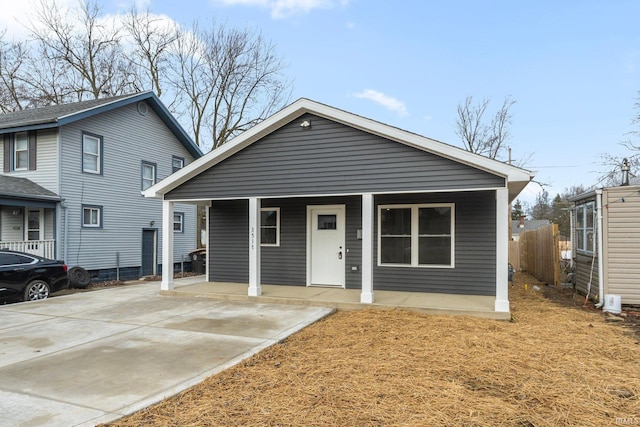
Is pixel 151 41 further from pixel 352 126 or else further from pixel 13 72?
pixel 352 126

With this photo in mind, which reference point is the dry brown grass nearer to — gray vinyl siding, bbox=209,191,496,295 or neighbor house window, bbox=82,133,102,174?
gray vinyl siding, bbox=209,191,496,295

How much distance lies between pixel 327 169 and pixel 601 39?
1164 cm

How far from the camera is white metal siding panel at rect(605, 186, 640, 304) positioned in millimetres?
7965

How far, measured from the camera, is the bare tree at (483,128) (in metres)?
26.2

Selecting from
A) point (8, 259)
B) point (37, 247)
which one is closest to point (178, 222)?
point (37, 247)

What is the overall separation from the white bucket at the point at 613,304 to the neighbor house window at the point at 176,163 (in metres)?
16.0

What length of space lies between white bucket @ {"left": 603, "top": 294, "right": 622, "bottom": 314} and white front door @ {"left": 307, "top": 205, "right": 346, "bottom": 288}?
5570mm

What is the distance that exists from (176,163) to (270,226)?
9.20 metres

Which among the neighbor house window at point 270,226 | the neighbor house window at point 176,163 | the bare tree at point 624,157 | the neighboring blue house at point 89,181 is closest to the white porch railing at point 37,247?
the neighboring blue house at point 89,181

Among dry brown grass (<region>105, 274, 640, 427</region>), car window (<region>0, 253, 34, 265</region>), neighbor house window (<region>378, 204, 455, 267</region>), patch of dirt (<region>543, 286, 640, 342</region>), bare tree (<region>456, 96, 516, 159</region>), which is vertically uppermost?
bare tree (<region>456, 96, 516, 159</region>)

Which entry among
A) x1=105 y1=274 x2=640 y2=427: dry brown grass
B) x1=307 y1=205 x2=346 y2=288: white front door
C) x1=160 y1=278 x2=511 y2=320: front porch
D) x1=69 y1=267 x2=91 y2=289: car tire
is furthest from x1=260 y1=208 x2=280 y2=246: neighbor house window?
x1=69 y1=267 x2=91 y2=289: car tire

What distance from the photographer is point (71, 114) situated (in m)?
12.0

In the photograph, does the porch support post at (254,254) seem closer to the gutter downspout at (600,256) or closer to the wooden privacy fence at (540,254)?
the gutter downspout at (600,256)

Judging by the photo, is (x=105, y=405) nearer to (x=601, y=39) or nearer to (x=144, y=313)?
(x=144, y=313)
